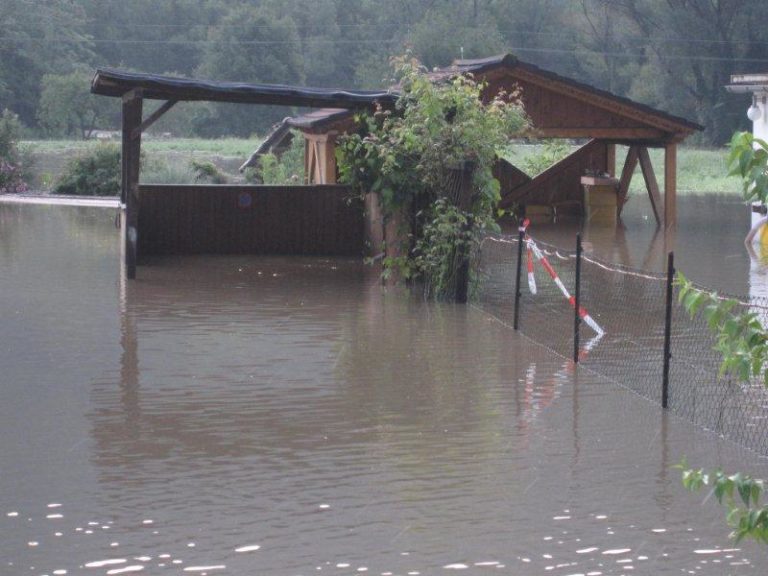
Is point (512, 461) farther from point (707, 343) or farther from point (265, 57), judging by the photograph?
point (265, 57)

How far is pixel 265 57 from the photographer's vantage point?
8131 centimetres

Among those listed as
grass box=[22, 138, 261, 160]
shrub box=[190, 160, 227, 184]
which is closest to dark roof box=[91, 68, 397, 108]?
shrub box=[190, 160, 227, 184]

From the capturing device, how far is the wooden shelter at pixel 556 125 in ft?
83.0

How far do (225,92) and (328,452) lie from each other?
9.79 metres

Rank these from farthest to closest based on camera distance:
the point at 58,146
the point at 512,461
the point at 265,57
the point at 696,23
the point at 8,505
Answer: the point at 265,57 → the point at 696,23 → the point at 58,146 → the point at 512,461 → the point at 8,505

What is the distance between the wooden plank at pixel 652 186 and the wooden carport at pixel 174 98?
1291 cm

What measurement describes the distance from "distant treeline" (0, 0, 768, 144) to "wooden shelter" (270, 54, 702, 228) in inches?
1491

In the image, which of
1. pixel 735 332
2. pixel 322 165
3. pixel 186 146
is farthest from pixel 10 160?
pixel 735 332

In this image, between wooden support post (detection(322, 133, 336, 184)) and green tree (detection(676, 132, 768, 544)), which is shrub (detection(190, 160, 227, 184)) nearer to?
wooden support post (detection(322, 133, 336, 184))

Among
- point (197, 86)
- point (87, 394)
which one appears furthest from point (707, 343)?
point (197, 86)

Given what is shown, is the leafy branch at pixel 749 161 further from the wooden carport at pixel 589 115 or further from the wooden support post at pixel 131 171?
the wooden carport at pixel 589 115

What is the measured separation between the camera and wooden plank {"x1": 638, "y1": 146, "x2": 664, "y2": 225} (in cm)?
2967

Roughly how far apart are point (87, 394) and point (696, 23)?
229ft

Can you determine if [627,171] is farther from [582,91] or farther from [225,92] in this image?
[225,92]
